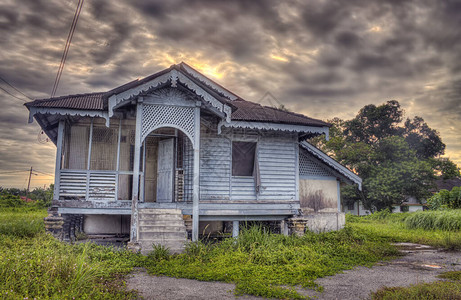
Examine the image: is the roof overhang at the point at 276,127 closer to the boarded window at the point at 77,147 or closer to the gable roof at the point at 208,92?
the gable roof at the point at 208,92

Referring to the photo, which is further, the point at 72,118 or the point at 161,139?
the point at 161,139

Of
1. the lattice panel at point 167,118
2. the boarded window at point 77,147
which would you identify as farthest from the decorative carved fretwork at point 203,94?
the boarded window at point 77,147

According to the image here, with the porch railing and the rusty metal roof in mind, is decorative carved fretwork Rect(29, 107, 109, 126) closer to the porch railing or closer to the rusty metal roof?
the porch railing

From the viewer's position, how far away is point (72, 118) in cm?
1284

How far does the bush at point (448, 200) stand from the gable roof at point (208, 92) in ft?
44.4

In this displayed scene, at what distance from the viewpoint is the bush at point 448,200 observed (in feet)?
72.6

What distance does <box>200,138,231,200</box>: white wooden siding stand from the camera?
13.3m

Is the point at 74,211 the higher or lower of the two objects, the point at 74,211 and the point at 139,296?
the higher

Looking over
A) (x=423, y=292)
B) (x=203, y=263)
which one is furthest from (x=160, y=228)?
(x=423, y=292)

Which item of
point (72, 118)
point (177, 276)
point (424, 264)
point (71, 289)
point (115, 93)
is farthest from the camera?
point (72, 118)

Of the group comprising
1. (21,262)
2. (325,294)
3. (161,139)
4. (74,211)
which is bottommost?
(325,294)

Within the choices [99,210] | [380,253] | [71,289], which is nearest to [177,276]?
[71,289]

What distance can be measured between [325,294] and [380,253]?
534 cm

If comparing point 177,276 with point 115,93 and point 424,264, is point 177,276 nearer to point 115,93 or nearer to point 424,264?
point 115,93
